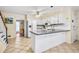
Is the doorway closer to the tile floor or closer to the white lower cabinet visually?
the tile floor

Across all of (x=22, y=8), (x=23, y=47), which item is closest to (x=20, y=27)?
(x=23, y=47)

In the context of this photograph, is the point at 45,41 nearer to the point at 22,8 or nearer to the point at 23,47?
the point at 23,47

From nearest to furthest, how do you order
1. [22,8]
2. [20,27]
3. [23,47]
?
[22,8] < [20,27] < [23,47]

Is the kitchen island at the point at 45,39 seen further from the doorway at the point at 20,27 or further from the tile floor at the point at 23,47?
the doorway at the point at 20,27

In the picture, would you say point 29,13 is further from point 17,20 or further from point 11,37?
point 11,37

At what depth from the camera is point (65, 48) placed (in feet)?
9.77

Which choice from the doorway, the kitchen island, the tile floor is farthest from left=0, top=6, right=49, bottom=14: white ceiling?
the tile floor

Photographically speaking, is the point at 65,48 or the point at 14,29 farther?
the point at 14,29

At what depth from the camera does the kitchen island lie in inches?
117

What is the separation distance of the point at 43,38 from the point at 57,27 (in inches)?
19.3

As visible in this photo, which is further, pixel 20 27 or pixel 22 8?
pixel 20 27

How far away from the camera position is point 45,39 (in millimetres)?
3062
